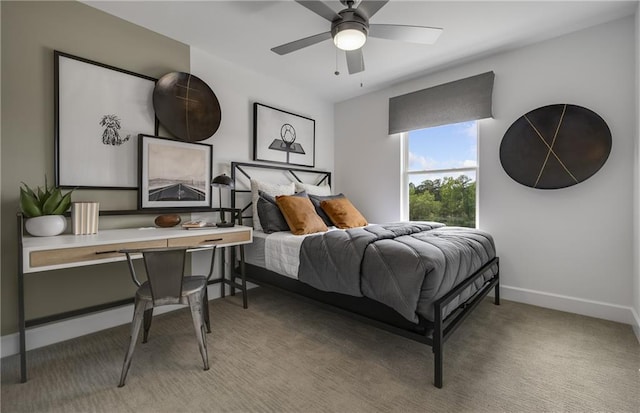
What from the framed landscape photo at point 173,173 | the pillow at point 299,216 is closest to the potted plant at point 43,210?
the framed landscape photo at point 173,173

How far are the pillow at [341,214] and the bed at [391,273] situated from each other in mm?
658

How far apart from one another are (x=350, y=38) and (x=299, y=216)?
1.57m

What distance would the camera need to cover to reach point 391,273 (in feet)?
5.69

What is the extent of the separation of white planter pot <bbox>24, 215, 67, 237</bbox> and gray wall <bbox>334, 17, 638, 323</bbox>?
3829mm

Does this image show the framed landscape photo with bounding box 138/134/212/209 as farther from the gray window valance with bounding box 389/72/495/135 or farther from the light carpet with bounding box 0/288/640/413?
the gray window valance with bounding box 389/72/495/135

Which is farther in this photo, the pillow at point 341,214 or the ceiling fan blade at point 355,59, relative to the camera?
the pillow at point 341,214

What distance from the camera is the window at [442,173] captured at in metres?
3.32

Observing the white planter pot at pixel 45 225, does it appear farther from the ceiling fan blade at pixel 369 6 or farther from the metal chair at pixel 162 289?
the ceiling fan blade at pixel 369 6

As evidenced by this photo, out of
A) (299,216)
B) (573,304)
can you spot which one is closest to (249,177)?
(299,216)

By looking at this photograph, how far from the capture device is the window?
332cm

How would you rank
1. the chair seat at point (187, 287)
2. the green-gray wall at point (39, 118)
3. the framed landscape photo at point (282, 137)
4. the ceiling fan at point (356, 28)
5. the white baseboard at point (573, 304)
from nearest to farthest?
1. the chair seat at point (187, 287)
2. the ceiling fan at point (356, 28)
3. the green-gray wall at point (39, 118)
4. the white baseboard at point (573, 304)
5. the framed landscape photo at point (282, 137)

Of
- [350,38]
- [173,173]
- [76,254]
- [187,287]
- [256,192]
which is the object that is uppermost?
[350,38]

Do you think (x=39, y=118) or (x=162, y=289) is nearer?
(x=162, y=289)

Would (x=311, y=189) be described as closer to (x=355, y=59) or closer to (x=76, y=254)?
(x=355, y=59)
